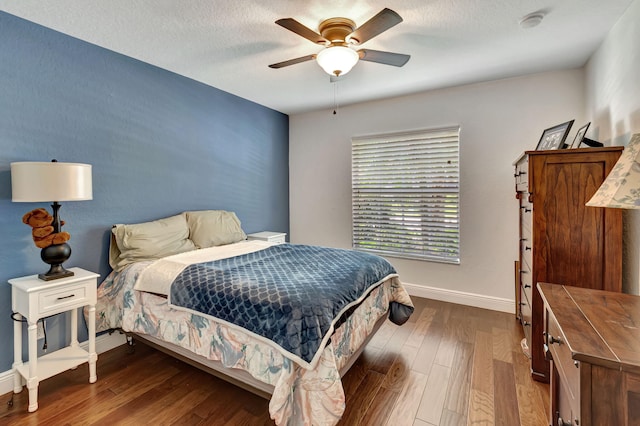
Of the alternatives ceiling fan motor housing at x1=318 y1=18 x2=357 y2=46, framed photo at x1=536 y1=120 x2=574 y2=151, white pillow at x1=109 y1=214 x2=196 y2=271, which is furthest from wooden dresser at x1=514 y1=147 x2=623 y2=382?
white pillow at x1=109 y1=214 x2=196 y2=271

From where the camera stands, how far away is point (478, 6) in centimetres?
193

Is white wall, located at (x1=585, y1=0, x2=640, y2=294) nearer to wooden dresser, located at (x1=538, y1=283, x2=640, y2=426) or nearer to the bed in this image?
wooden dresser, located at (x1=538, y1=283, x2=640, y2=426)

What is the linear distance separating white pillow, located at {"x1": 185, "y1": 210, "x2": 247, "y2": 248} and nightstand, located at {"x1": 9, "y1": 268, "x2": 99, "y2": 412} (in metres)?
0.99

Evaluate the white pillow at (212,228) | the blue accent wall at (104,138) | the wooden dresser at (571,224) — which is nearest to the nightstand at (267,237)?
the blue accent wall at (104,138)

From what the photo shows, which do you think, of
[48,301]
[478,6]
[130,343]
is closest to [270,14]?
[478,6]

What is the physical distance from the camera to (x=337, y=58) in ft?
6.53

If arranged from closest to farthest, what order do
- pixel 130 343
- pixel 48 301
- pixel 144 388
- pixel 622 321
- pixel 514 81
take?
1. pixel 622 321
2. pixel 48 301
3. pixel 144 388
4. pixel 130 343
5. pixel 514 81

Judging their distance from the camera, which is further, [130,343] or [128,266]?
[130,343]

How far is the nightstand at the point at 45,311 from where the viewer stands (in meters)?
1.86

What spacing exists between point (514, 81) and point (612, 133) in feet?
4.02

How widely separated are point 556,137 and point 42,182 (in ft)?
11.5

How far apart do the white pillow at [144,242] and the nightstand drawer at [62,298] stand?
1.24 feet

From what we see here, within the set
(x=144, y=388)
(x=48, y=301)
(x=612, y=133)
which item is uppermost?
(x=612, y=133)

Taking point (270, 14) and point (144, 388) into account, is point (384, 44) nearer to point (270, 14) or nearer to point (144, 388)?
point (270, 14)
